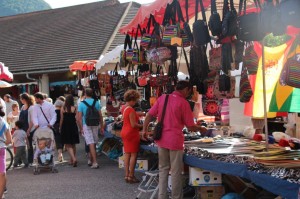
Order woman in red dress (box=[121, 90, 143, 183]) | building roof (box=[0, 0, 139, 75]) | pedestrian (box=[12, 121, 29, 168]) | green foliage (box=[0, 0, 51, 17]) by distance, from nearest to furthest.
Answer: woman in red dress (box=[121, 90, 143, 183]) < pedestrian (box=[12, 121, 29, 168]) < building roof (box=[0, 0, 139, 75]) < green foliage (box=[0, 0, 51, 17])

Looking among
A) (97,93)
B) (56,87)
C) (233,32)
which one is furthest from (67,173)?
(56,87)

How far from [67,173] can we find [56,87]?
1163 cm

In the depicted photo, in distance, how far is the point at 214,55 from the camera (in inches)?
220

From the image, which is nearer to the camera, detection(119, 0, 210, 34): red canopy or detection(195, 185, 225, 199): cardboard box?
detection(195, 185, 225, 199): cardboard box

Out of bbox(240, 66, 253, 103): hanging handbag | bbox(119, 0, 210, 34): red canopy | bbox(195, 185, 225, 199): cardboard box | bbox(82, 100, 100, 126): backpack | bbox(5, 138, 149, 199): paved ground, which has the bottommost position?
bbox(5, 138, 149, 199): paved ground

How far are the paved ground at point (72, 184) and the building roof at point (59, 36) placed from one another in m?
10.3

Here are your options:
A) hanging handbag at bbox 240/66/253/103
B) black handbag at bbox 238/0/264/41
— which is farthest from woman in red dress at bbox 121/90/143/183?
black handbag at bbox 238/0/264/41

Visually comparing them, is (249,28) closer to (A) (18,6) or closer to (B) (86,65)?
(B) (86,65)

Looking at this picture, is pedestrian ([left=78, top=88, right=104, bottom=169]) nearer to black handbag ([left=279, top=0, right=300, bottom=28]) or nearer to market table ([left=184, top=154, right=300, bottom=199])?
market table ([left=184, top=154, right=300, bottom=199])

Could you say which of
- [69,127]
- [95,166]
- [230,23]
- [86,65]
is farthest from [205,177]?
[86,65]

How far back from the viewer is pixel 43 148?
9094 mm

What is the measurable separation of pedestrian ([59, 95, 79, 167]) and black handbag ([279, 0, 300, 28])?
6.85m

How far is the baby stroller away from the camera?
909 cm

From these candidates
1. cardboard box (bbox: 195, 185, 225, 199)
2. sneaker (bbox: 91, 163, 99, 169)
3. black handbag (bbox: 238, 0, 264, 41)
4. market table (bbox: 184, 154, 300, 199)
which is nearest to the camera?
market table (bbox: 184, 154, 300, 199)
